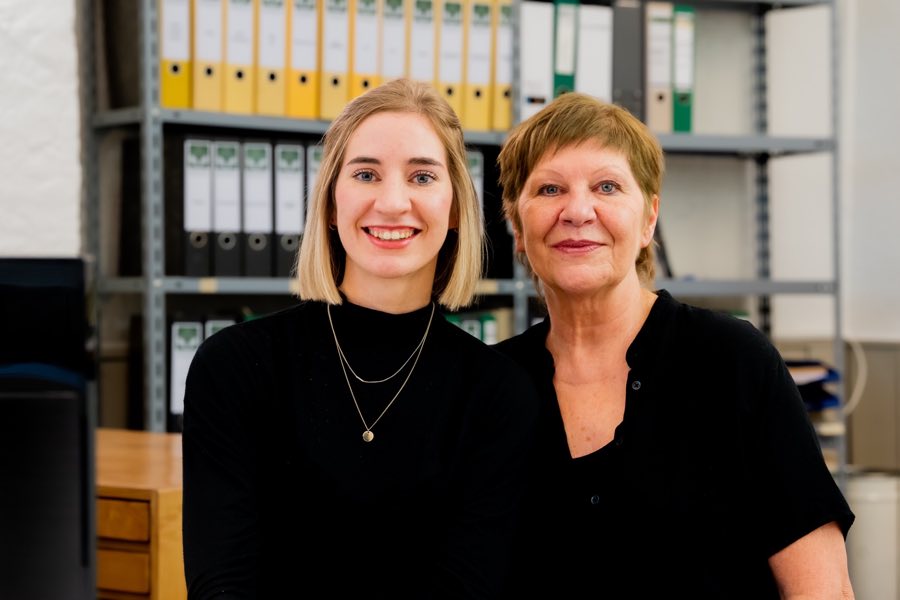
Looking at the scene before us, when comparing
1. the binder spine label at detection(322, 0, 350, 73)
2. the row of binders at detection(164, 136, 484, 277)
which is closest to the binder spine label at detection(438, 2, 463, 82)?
the binder spine label at detection(322, 0, 350, 73)

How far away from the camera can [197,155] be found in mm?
2447

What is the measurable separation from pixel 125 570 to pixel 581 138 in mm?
867

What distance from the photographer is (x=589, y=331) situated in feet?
4.38

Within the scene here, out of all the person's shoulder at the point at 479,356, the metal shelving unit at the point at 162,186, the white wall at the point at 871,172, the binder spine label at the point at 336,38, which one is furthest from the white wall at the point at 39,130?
the white wall at the point at 871,172

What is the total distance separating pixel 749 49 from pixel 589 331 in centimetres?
249

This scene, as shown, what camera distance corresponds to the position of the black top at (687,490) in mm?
1185

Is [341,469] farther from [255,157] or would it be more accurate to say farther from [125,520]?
[255,157]

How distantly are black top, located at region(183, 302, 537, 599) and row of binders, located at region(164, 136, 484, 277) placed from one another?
52.6 inches

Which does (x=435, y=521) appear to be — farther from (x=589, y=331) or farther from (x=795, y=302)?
(x=795, y=302)

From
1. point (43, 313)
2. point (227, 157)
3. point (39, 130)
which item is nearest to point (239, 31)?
point (227, 157)

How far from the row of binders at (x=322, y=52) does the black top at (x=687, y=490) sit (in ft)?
5.03

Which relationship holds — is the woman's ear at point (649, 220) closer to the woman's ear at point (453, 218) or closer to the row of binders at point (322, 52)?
the woman's ear at point (453, 218)

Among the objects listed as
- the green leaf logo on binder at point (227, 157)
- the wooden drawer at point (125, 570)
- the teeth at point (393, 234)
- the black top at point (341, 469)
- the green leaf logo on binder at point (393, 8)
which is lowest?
the wooden drawer at point (125, 570)

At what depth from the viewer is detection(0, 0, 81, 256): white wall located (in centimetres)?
237
